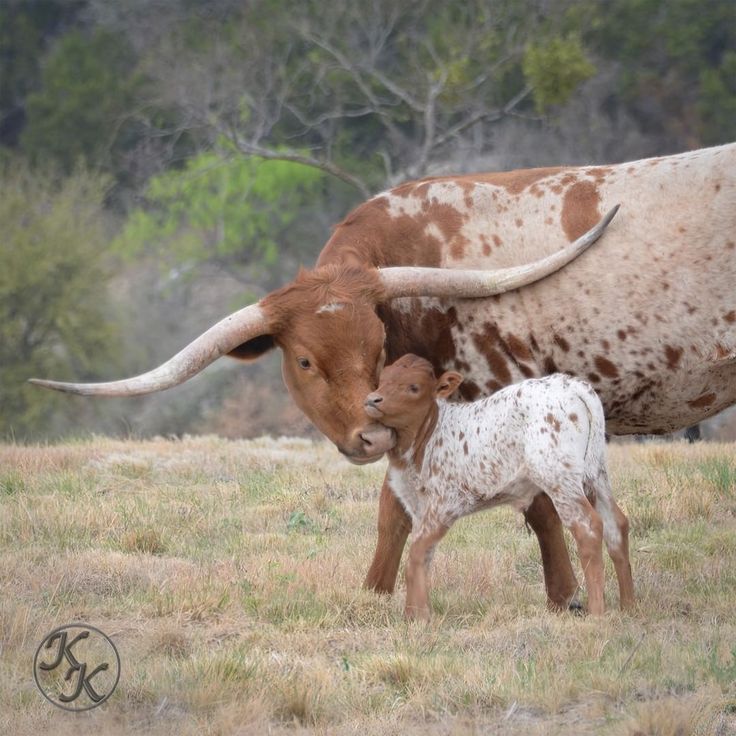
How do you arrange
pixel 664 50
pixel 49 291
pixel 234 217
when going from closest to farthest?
pixel 664 50 < pixel 49 291 < pixel 234 217

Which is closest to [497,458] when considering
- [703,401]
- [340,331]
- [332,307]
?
[340,331]

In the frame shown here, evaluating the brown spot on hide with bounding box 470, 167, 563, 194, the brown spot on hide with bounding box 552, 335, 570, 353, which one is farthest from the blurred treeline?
the brown spot on hide with bounding box 552, 335, 570, 353

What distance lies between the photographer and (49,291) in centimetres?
3400

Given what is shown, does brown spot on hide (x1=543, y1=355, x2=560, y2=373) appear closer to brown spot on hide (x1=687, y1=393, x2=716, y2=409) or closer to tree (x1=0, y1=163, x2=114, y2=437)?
brown spot on hide (x1=687, y1=393, x2=716, y2=409)

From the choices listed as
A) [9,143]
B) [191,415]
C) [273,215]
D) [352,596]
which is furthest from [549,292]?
[9,143]

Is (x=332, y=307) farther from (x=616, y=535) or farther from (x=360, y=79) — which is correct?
(x=360, y=79)

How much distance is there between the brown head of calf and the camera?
646cm

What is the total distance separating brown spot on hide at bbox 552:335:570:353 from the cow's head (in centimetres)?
33

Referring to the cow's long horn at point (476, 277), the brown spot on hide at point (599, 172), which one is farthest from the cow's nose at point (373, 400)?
the brown spot on hide at point (599, 172)

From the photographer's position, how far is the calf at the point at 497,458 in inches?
252

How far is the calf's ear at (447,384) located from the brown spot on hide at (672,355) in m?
1.01

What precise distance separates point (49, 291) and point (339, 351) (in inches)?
1126

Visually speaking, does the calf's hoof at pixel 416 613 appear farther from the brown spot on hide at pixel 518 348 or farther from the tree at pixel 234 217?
the tree at pixel 234 217

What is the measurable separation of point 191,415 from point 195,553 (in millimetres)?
23571
